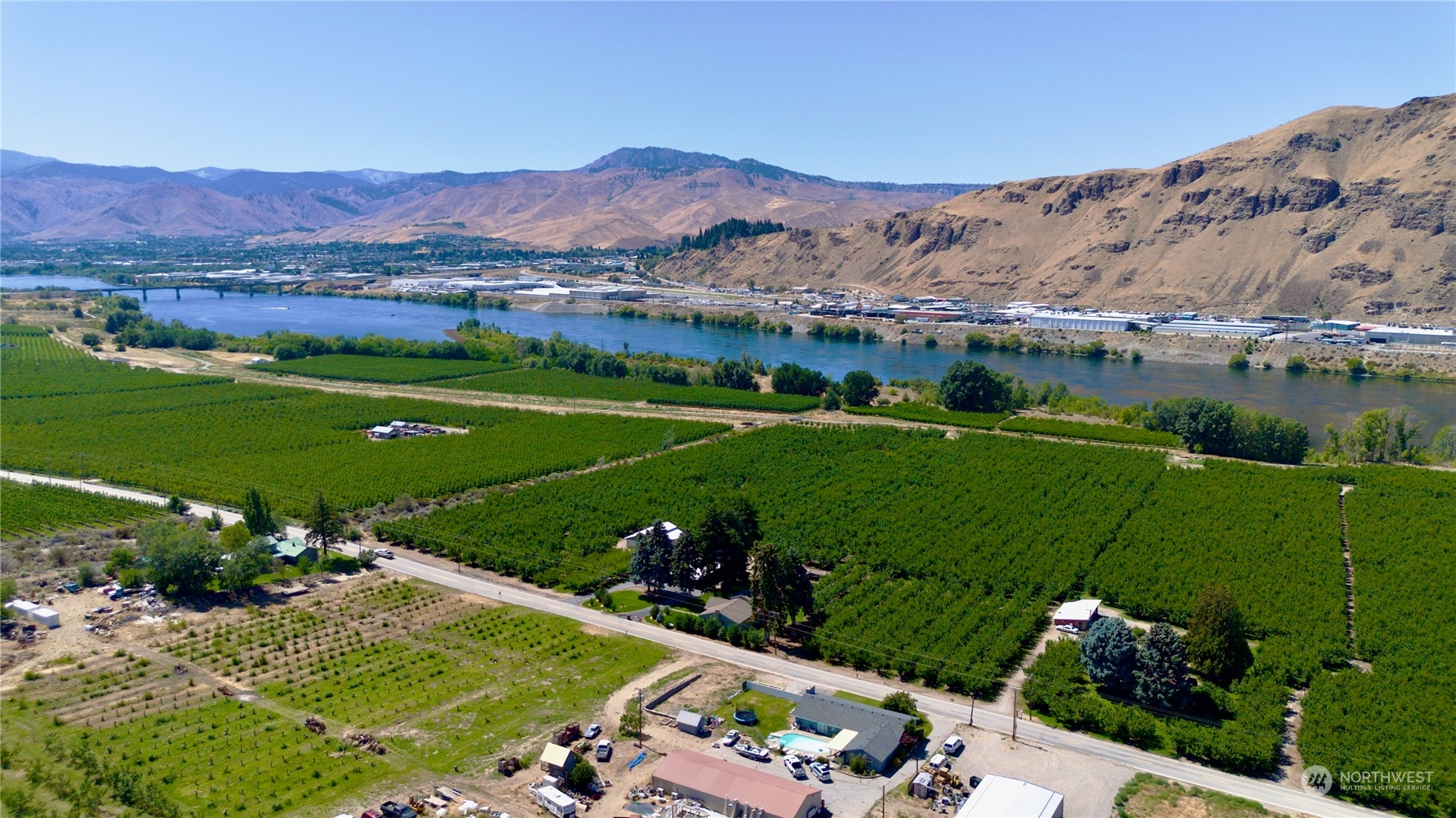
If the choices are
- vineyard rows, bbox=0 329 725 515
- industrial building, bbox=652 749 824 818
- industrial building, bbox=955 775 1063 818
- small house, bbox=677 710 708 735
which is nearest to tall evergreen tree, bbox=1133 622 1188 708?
industrial building, bbox=955 775 1063 818

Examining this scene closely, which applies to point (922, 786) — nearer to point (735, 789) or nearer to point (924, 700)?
point (735, 789)

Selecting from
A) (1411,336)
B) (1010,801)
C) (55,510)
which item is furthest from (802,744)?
(1411,336)

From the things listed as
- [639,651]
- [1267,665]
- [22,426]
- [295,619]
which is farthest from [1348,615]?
[22,426]

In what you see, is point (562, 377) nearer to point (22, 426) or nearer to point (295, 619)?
point (22, 426)

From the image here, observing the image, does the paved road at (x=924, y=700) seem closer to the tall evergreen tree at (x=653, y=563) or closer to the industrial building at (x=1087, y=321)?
the tall evergreen tree at (x=653, y=563)

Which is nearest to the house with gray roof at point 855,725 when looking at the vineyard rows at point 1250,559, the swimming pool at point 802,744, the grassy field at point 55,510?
the swimming pool at point 802,744

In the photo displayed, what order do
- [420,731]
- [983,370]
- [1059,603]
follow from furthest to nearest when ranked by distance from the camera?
[983,370], [1059,603], [420,731]

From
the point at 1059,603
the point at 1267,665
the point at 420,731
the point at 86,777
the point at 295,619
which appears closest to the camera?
the point at 86,777
